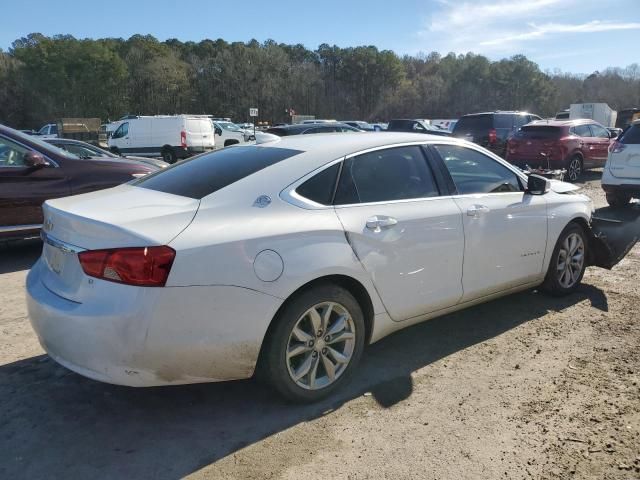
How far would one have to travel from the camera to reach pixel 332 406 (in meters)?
3.14

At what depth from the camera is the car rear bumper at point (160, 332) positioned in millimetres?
2559

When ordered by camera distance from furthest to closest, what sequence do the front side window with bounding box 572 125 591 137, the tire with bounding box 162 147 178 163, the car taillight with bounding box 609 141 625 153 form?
the tire with bounding box 162 147 178 163, the front side window with bounding box 572 125 591 137, the car taillight with bounding box 609 141 625 153

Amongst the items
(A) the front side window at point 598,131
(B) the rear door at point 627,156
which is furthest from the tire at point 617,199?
(A) the front side window at point 598,131

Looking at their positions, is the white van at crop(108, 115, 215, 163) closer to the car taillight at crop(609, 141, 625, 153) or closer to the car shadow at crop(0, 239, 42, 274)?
the car shadow at crop(0, 239, 42, 274)

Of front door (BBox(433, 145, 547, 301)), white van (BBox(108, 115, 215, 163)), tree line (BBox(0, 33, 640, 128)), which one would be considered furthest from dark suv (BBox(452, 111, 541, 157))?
tree line (BBox(0, 33, 640, 128))

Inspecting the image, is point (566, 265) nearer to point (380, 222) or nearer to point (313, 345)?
point (380, 222)

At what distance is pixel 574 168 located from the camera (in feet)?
47.5

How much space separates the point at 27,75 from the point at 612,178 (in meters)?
73.0

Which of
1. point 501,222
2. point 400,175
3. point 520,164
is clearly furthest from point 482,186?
point 520,164

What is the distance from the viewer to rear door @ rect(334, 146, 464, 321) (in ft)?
10.7

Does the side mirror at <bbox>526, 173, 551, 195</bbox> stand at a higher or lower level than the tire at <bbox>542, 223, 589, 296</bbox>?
higher

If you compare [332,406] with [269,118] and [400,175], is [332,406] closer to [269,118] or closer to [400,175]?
[400,175]

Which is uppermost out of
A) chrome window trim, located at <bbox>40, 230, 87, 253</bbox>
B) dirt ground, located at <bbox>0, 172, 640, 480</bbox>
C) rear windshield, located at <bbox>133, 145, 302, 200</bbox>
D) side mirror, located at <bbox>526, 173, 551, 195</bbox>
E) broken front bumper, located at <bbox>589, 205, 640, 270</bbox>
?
rear windshield, located at <bbox>133, 145, 302, 200</bbox>

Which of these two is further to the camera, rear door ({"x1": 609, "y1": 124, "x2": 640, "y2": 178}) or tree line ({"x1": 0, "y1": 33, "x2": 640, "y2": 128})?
tree line ({"x1": 0, "y1": 33, "x2": 640, "y2": 128})
